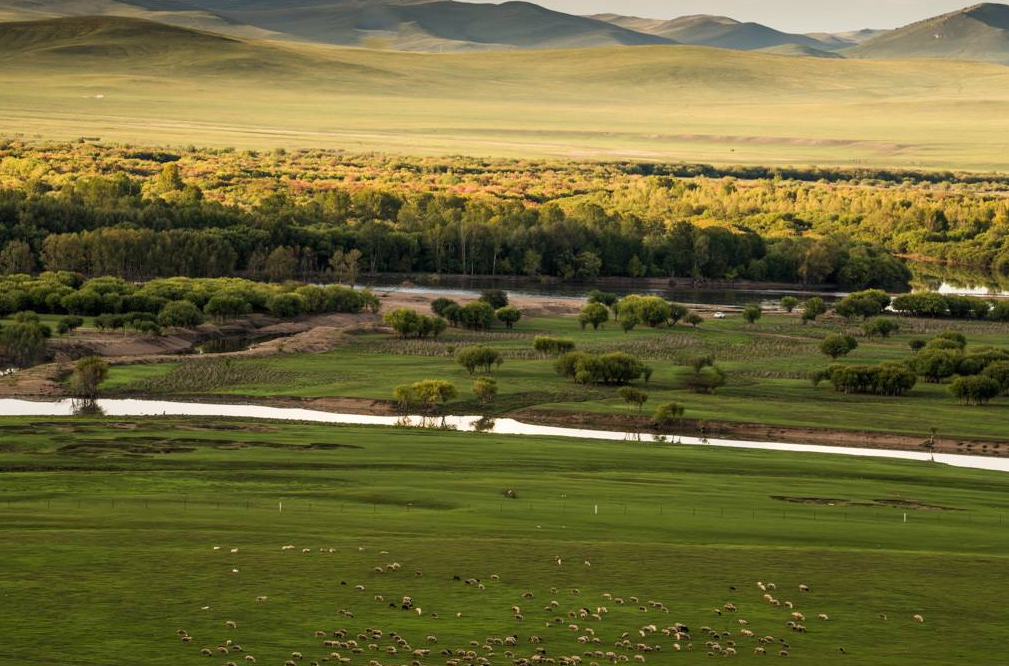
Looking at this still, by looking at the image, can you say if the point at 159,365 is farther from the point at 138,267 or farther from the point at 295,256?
the point at 295,256

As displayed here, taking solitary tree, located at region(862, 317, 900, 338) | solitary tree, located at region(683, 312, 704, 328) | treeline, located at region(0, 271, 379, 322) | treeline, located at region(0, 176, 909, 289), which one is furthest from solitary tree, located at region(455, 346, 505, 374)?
treeline, located at region(0, 176, 909, 289)

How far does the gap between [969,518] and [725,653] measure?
66.8ft

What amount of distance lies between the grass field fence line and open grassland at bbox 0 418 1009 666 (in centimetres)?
16

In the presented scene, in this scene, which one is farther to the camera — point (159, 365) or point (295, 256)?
point (295, 256)

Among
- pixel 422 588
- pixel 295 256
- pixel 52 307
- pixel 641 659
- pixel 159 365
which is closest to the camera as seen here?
pixel 641 659

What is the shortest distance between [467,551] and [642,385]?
4735 centimetres

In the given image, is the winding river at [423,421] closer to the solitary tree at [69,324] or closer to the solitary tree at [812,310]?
the solitary tree at [69,324]

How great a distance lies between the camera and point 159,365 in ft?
290

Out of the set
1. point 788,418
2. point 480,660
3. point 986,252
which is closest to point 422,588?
point 480,660

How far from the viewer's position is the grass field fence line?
43438mm

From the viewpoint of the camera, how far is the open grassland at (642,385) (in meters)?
75.8

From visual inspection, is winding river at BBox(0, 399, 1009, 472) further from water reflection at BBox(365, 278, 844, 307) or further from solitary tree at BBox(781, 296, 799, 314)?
water reflection at BBox(365, 278, 844, 307)

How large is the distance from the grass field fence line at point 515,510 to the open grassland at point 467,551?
163mm

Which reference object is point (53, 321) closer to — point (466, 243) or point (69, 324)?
point (69, 324)
